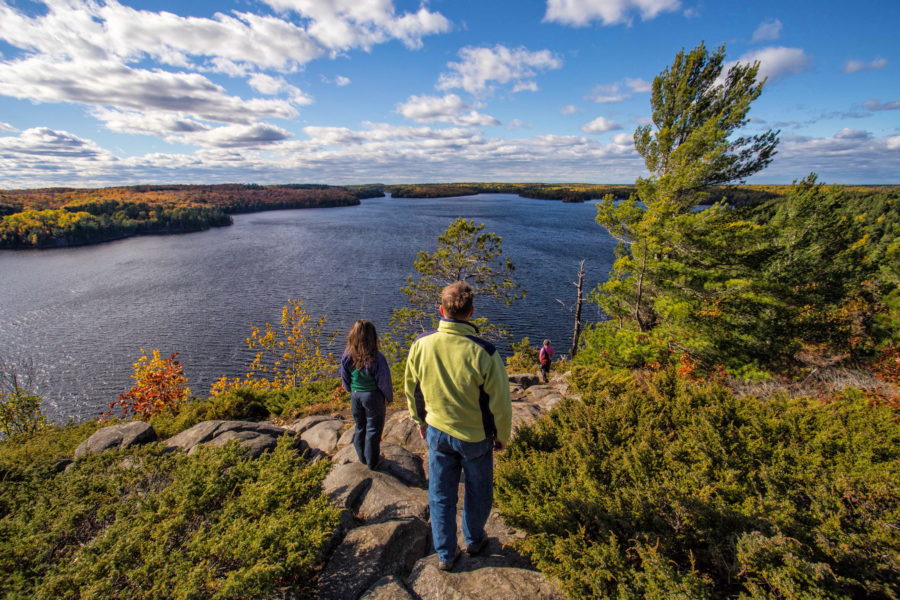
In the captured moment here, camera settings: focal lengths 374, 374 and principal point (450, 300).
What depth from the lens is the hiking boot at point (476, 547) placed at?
3.39m

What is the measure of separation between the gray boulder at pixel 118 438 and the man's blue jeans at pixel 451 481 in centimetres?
705

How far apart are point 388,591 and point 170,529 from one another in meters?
1.92

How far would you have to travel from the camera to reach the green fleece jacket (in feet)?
10.2

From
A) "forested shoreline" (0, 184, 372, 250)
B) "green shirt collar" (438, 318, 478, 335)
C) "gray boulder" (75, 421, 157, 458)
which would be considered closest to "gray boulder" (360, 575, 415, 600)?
"green shirt collar" (438, 318, 478, 335)

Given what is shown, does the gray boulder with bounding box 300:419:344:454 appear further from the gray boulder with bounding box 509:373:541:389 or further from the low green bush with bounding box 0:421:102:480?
the gray boulder with bounding box 509:373:541:389

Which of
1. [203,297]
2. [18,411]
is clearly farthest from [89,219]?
[18,411]

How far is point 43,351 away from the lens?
26.3 metres

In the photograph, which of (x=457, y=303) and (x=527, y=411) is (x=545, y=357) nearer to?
(x=527, y=411)

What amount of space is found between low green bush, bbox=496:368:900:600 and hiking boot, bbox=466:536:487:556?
313 millimetres

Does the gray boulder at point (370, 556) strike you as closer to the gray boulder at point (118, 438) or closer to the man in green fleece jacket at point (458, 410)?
the man in green fleece jacket at point (458, 410)

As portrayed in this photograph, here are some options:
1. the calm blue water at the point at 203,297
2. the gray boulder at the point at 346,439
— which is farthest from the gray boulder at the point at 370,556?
the calm blue water at the point at 203,297

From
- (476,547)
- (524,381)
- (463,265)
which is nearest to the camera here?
(476,547)

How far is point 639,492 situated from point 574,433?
49.9 inches

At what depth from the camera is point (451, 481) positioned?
3.31m
